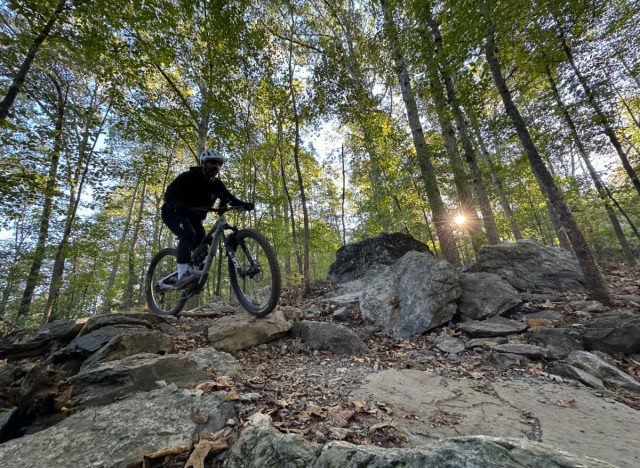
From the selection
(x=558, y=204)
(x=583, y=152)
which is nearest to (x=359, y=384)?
(x=558, y=204)

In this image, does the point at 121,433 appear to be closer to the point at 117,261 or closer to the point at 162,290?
the point at 162,290

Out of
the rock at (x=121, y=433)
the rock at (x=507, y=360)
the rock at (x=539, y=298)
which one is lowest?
the rock at (x=507, y=360)

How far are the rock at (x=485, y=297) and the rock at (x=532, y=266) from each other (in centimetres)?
139

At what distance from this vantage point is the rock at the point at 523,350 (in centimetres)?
378

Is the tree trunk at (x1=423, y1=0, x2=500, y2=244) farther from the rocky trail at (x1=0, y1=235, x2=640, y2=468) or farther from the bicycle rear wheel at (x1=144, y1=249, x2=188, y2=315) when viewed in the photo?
the bicycle rear wheel at (x1=144, y1=249, x2=188, y2=315)

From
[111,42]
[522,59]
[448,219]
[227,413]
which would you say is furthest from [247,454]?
[111,42]

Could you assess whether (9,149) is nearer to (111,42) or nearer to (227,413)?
(111,42)

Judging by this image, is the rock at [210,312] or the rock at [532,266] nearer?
the rock at [210,312]

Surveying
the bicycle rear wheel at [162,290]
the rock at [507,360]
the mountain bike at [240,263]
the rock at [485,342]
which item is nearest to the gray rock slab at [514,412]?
the rock at [507,360]

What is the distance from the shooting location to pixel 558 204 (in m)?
5.57

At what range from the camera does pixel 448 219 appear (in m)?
8.61

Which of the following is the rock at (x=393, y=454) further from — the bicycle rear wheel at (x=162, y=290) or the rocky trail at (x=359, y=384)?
the bicycle rear wheel at (x=162, y=290)

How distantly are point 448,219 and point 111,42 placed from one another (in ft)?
37.6

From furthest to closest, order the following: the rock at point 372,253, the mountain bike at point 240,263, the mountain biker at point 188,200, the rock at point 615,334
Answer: the rock at point 372,253 < the mountain biker at point 188,200 < the mountain bike at point 240,263 < the rock at point 615,334
